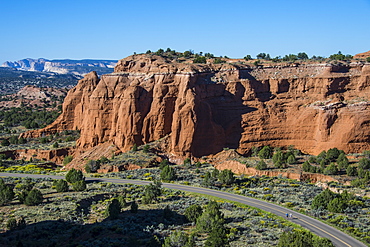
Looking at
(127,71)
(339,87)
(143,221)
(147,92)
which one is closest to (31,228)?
(143,221)

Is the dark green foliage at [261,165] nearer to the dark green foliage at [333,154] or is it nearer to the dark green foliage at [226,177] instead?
the dark green foliage at [226,177]

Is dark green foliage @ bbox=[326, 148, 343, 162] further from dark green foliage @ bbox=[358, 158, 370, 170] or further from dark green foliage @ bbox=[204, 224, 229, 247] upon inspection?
dark green foliage @ bbox=[204, 224, 229, 247]

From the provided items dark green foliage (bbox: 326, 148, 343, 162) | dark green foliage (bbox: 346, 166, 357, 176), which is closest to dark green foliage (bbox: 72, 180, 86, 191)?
dark green foliage (bbox: 346, 166, 357, 176)

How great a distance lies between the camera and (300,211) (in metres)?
46.7

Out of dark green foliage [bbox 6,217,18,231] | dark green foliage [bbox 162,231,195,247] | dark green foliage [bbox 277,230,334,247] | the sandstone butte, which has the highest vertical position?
the sandstone butte

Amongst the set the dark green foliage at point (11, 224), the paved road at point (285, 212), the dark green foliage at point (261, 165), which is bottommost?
the dark green foliage at point (11, 224)

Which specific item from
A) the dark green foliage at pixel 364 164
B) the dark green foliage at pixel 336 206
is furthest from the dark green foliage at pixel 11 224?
the dark green foliage at pixel 364 164

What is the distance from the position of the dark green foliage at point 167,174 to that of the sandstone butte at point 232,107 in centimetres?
1008

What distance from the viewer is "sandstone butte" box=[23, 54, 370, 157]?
72750mm

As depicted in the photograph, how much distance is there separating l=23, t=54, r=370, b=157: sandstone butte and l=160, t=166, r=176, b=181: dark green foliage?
1008cm

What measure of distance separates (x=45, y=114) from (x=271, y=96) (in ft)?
240

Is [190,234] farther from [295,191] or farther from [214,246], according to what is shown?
[295,191]

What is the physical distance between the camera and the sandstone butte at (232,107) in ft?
239

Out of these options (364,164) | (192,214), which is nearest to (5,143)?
(192,214)
